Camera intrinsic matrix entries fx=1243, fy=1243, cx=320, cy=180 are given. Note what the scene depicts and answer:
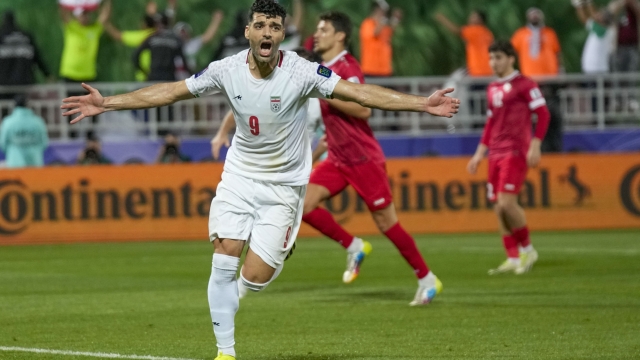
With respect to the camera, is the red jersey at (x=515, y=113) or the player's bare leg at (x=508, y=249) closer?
the red jersey at (x=515, y=113)

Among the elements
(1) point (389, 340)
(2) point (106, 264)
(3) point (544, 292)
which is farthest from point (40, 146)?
(1) point (389, 340)

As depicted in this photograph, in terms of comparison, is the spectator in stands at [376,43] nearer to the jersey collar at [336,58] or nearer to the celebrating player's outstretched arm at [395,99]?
the jersey collar at [336,58]

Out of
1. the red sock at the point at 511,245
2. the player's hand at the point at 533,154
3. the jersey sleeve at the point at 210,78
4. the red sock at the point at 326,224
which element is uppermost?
the jersey sleeve at the point at 210,78

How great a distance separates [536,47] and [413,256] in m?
11.9

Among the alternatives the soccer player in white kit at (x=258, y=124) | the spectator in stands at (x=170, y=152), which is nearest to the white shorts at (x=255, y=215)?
the soccer player in white kit at (x=258, y=124)

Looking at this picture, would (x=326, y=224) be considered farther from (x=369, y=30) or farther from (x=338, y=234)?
(x=369, y=30)

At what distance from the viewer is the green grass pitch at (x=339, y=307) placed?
8.99 meters

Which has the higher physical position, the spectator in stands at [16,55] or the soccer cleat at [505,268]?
the spectator in stands at [16,55]

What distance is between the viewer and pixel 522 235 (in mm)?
14398

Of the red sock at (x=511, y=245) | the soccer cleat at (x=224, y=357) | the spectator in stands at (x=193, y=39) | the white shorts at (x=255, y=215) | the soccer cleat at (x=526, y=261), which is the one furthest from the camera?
the spectator in stands at (x=193, y=39)

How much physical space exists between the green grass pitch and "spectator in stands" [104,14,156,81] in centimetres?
516

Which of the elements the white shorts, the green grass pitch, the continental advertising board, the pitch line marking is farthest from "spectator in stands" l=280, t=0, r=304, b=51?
the white shorts

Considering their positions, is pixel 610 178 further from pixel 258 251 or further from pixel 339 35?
pixel 258 251

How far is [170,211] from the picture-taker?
64.8 ft
